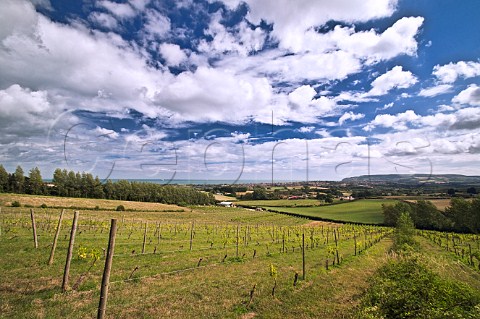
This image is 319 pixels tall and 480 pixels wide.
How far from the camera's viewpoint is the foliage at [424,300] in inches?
229

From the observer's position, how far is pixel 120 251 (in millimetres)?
19703

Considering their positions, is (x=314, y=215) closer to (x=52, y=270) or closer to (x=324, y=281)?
(x=324, y=281)

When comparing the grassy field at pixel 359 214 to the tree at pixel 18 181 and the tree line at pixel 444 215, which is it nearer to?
the tree line at pixel 444 215

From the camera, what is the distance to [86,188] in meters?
101

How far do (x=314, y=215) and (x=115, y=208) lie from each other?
6580 cm

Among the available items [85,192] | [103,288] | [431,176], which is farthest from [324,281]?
[431,176]

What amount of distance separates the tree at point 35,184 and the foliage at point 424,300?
115351 millimetres

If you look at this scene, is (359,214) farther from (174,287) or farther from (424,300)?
(424,300)

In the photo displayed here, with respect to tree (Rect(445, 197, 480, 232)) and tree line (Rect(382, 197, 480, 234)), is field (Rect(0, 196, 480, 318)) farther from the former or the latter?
tree (Rect(445, 197, 480, 232))

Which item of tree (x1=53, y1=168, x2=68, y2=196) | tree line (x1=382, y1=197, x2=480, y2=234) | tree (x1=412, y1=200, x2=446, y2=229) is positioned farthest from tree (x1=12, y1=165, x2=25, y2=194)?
tree (x1=412, y1=200, x2=446, y2=229)

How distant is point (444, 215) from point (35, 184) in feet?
447

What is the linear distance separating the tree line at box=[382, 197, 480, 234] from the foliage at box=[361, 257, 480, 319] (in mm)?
64690

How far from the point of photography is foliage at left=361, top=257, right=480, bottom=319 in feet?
19.1

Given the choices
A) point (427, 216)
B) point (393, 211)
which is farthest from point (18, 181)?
point (427, 216)
